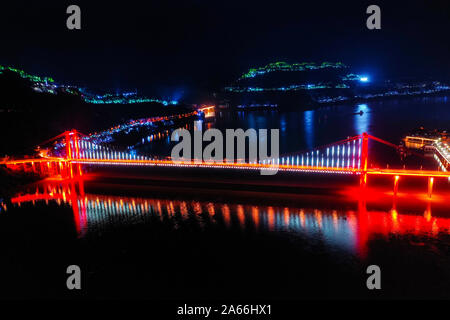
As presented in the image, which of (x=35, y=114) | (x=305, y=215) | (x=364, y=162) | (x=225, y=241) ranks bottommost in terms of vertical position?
(x=225, y=241)

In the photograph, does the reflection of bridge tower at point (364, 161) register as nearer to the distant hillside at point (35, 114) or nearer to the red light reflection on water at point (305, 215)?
the red light reflection on water at point (305, 215)

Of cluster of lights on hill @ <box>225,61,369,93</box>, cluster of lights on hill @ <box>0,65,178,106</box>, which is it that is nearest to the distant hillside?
cluster of lights on hill @ <box>0,65,178,106</box>

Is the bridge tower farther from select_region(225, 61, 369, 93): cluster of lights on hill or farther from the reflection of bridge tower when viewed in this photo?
select_region(225, 61, 369, 93): cluster of lights on hill

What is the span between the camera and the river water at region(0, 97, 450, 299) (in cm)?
933

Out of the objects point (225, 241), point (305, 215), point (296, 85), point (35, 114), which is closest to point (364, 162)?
point (305, 215)

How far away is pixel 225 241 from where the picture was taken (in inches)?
462

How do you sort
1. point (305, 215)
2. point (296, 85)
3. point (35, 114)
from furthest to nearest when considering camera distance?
point (296, 85)
point (35, 114)
point (305, 215)

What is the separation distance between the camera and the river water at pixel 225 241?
933 cm

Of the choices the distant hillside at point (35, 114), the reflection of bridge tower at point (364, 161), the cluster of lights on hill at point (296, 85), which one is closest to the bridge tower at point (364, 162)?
the reflection of bridge tower at point (364, 161)

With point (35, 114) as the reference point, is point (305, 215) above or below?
below

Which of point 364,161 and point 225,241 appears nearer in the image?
point 225,241

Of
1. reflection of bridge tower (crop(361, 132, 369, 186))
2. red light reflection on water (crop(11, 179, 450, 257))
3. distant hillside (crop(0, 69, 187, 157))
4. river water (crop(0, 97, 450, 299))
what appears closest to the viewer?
river water (crop(0, 97, 450, 299))

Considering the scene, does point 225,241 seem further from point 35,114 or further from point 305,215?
point 35,114
